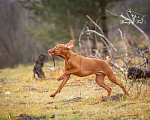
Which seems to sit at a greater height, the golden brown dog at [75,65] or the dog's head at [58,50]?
the dog's head at [58,50]

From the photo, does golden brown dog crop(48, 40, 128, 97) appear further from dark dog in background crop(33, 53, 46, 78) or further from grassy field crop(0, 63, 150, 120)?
dark dog in background crop(33, 53, 46, 78)

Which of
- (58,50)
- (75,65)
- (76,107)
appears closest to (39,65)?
(58,50)

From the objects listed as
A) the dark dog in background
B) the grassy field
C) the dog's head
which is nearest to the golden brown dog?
the dog's head

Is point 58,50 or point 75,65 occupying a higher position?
point 58,50

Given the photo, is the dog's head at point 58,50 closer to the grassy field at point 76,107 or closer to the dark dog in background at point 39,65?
the grassy field at point 76,107

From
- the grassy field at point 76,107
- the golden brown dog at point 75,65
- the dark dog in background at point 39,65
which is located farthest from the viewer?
the dark dog in background at point 39,65

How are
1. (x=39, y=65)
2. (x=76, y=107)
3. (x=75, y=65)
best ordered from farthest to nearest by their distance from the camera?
1. (x=39, y=65)
2. (x=75, y=65)
3. (x=76, y=107)

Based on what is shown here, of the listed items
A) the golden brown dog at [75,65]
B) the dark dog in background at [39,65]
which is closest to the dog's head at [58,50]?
the golden brown dog at [75,65]

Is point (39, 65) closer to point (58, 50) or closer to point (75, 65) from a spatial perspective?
point (58, 50)

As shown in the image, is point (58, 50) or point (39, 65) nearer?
point (58, 50)

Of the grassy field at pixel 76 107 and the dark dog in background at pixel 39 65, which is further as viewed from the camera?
the dark dog in background at pixel 39 65

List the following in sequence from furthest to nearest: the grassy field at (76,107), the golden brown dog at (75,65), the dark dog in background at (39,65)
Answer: the dark dog in background at (39,65), the golden brown dog at (75,65), the grassy field at (76,107)

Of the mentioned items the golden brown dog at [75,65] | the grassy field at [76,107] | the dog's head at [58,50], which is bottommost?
the grassy field at [76,107]

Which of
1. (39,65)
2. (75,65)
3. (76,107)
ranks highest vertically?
(39,65)
